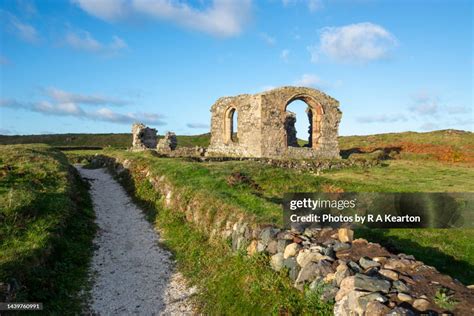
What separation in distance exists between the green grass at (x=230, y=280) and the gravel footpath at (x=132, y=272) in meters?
0.42

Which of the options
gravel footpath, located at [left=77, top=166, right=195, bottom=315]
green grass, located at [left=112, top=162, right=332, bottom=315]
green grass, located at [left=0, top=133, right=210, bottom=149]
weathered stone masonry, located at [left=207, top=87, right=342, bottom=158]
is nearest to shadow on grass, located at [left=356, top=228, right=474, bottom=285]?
green grass, located at [left=112, top=162, right=332, bottom=315]

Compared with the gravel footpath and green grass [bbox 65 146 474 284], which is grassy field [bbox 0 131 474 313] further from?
the gravel footpath

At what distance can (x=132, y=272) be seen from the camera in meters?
11.0

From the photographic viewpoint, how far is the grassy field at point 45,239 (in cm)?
881

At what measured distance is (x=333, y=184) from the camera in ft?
59.1

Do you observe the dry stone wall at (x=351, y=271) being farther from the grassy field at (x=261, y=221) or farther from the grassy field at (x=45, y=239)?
the grassy field at (x=45, y=239)

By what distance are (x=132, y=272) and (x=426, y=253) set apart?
26.4 ft

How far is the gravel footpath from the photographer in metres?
9.22

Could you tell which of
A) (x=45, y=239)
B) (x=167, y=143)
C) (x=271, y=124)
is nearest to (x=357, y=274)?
(x=45, y=239)

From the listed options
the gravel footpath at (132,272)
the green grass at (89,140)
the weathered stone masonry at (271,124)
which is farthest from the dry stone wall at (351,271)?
the green grass at (89,140)

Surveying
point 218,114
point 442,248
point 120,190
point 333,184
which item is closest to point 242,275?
point 442,248

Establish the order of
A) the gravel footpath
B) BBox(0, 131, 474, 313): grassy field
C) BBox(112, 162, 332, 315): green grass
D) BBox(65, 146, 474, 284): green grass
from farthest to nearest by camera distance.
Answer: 1. BBox(65, 146, 474, 284): green grass
2. the gravel footpath
3. BBox(0, 131, 474, 313): grassy field
4. BBox(112, 162, 332, 315): green grass

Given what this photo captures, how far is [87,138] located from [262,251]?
211ft

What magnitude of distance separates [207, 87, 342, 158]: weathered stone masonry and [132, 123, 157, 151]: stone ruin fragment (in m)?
6.86
